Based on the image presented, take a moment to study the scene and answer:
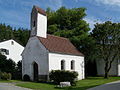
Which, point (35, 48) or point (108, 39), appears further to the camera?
point (108, 39)

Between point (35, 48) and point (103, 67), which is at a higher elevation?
point (35, 48)

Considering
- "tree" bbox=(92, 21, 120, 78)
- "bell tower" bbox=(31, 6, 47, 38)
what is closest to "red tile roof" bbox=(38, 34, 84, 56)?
"bell tower" bbox=(31, 6, 47, 38)

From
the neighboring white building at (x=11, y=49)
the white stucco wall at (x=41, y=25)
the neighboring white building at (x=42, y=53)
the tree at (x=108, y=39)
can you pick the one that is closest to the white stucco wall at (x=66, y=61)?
the neighboring white building at (x=42, y=53)

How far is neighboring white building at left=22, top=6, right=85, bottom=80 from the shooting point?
31969 millimetres

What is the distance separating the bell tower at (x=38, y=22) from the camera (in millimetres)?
33438

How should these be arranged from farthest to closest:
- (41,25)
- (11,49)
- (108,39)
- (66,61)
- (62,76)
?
(11,49), (108,39), (66,61), (41,25), (62,76)

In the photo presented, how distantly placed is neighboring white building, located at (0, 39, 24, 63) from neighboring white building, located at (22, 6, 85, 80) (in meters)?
19.2

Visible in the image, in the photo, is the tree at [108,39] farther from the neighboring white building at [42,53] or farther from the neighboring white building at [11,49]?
the neighboring white building at [11,49]

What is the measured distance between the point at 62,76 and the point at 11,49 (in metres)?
28.8

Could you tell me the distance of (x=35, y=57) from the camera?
33.6m

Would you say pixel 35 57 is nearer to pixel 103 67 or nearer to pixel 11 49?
pixel 103 67

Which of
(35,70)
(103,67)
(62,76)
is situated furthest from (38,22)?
(103,67)

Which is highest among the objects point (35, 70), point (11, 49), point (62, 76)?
point (11, 49)

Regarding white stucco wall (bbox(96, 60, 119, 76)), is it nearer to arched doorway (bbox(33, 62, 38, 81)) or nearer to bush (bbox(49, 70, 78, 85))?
arched doorway (bbox(33, 62, 38, 81))
